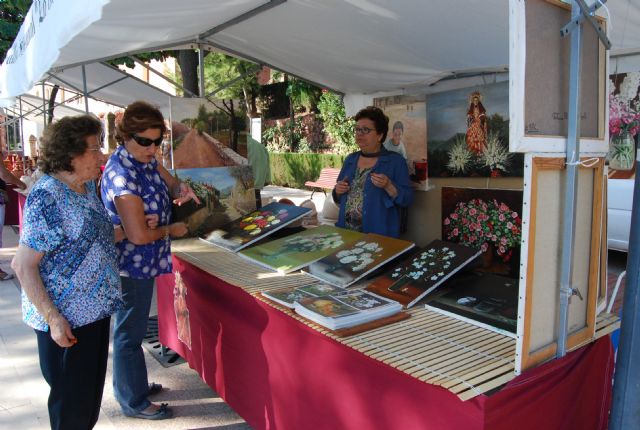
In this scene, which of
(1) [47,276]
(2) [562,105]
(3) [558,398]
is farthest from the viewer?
(1) [47,276]

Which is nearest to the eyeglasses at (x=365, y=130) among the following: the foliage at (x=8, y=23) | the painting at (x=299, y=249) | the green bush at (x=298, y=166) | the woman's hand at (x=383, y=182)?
the woman's hand at (x=383, y=182)

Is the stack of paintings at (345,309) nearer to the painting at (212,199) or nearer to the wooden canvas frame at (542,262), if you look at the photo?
the wooden canvas frame at (542,262)

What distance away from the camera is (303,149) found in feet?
55.4

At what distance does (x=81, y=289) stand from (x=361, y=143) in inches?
69.1

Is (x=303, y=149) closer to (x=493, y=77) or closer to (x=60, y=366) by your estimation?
(x=493, y=77)

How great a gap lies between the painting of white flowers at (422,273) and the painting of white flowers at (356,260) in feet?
Answer: 0.26

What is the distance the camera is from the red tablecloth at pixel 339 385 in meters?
1.19

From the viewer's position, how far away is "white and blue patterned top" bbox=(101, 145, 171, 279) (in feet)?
6.67

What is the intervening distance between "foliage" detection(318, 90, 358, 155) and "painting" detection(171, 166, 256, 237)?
11.0 meters

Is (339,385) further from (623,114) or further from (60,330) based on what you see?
(623,114)

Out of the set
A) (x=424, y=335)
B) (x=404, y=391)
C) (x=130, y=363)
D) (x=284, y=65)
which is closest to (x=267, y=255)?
(x=130, y=363)

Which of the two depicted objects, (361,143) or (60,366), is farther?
(361,143)

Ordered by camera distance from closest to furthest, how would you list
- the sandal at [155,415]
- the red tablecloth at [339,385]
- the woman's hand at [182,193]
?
the red tablecloth at [339,385] → the sandal at [155,415] → the woman's hand at [182,193]

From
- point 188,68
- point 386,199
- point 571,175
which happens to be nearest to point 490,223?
point 386,199
